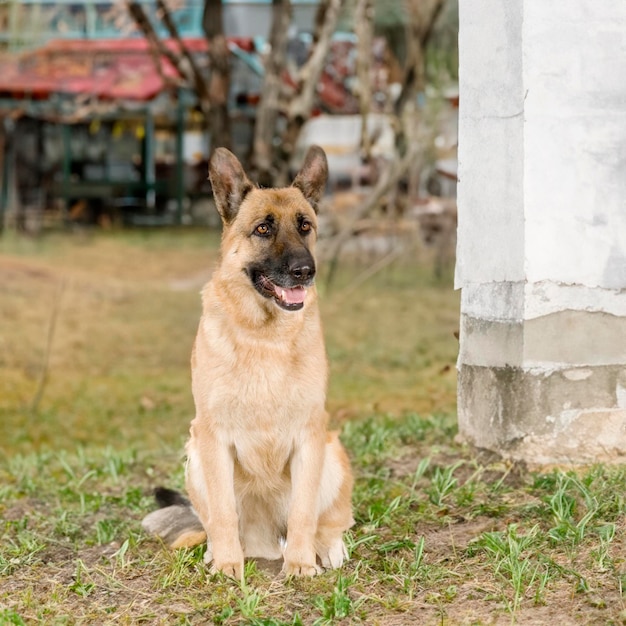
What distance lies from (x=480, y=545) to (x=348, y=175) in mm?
19886

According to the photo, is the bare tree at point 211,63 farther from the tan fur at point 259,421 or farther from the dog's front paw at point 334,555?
the dog's front paw at point 334,555

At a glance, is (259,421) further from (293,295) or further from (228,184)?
(228,184)

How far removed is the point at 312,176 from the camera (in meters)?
4.34

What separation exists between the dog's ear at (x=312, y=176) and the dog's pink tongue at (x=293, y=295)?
0.56m

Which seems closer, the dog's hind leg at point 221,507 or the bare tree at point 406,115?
the dog's hind leg at point 221,507

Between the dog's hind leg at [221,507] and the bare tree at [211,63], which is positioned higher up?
the bare tree at [211,63]

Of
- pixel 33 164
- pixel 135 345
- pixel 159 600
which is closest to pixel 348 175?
pixel 33 164

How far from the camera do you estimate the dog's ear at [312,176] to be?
4328 mm

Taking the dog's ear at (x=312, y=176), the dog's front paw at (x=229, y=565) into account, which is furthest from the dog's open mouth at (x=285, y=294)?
the dog's front paw at (x=229, y=565)

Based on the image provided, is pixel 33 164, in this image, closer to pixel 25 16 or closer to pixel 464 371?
pixel 25 16

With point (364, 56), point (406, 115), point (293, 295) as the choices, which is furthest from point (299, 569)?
point (406, 115)

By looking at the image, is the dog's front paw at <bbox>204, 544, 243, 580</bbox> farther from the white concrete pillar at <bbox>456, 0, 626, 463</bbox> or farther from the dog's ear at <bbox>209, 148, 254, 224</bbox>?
the white concrete pillar at <bbox>456, 0, 626, 463</bbox>

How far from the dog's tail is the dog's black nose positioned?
128cm

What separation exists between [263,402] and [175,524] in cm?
99
